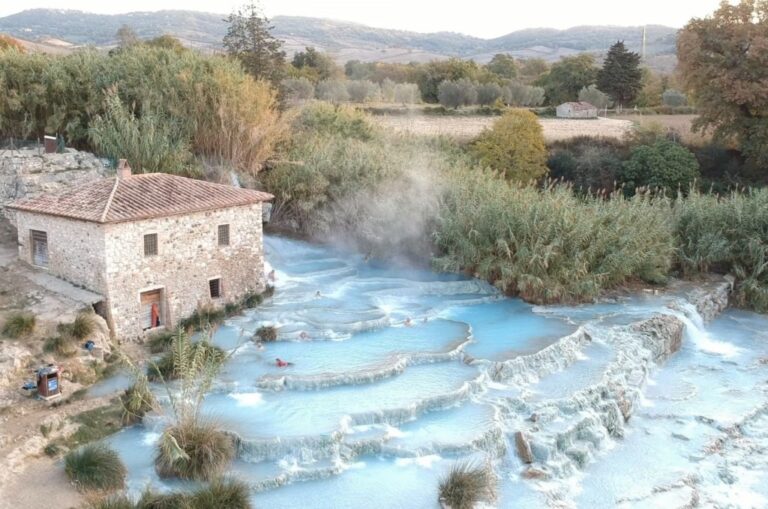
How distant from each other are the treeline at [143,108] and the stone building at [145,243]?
6.59 meters

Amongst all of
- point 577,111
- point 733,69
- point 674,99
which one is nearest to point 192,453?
point 733,69

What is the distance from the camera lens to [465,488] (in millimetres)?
14062

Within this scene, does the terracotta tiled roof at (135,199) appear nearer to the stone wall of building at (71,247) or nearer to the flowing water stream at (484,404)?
the stone wall of building at (71,247)

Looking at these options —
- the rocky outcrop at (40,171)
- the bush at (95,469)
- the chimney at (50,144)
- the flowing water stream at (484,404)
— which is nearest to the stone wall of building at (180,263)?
the flowing water stream at (484,404)

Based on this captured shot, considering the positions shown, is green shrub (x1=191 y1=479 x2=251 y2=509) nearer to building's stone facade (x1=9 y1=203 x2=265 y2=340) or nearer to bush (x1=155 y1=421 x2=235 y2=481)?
bush (x1=155 y1=421 x2=235 y2=481)

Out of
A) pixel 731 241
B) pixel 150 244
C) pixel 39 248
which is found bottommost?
pixel 731 241

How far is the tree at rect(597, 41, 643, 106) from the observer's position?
6191 cm

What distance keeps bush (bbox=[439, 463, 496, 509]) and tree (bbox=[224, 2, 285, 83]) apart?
28442 millimetres

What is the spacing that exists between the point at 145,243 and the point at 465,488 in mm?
11404

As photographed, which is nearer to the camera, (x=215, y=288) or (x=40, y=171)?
(x=215, y=288)

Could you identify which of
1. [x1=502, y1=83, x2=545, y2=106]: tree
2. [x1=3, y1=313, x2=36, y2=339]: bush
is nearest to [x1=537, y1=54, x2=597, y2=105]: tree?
[x1=502, y1=83, x2=545, y2=106]: tree

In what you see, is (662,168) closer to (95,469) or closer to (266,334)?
(266,334)

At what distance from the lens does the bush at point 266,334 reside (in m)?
21.0

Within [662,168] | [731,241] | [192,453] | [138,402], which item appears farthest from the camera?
[662,168]
